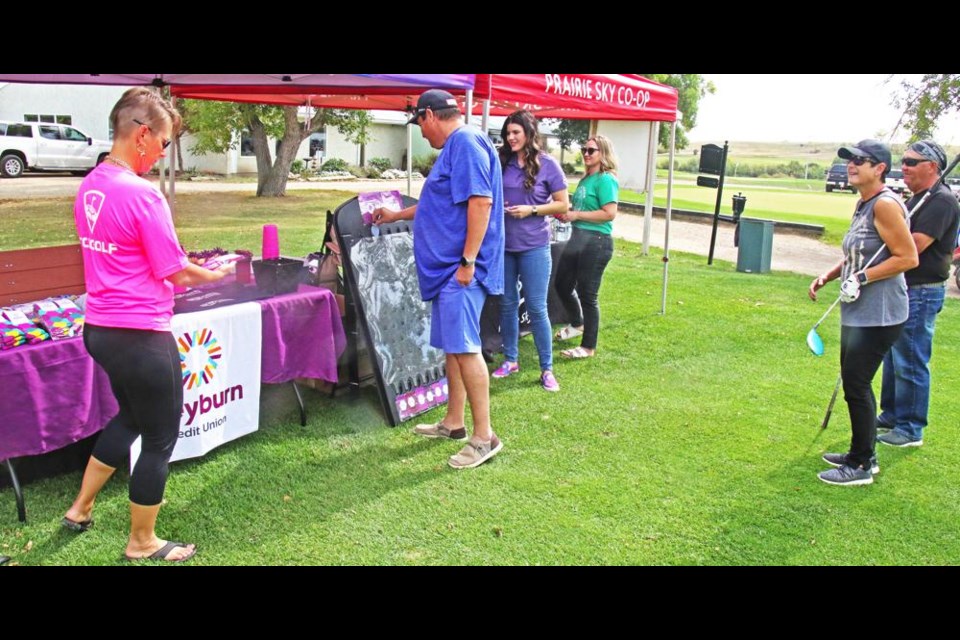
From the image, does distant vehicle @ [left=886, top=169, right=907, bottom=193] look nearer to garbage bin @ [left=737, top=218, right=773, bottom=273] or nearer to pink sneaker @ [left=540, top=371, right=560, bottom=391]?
garbage bin @ [left=737, top=218, right=773, bottom=273]

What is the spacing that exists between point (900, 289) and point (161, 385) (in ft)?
11.0

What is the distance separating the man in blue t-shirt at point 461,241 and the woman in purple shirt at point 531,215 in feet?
3.70

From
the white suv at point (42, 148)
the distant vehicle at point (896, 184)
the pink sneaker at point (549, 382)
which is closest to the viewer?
the distant vehicle at point (896, 184)

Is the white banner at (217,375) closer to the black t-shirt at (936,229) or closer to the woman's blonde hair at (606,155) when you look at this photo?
the woman's blonde hair at (606,155)

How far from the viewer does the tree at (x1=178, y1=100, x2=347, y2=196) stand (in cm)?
2022

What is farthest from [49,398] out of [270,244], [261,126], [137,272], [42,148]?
[42,148]

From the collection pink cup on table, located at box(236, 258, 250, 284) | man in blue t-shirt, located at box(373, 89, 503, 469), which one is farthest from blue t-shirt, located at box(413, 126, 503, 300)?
pink cup on table, located at box(236, 258, 250, 284)

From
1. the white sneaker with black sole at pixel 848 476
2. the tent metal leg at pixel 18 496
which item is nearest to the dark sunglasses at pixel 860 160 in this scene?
the white sneaker with black sole at pixel 848 476

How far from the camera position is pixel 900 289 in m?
3.64

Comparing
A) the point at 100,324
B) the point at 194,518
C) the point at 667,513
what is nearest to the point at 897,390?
the point at 667,513

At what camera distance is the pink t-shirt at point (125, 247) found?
250 centimetres

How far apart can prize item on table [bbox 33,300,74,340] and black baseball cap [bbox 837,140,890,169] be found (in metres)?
3.65

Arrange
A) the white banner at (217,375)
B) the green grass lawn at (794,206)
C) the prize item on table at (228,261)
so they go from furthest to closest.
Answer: the green grass lawn at (794,206) < the prize item on table at (228,261) < the white banner at (217,375)

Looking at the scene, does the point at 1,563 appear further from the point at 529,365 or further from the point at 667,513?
the point at 529,365
